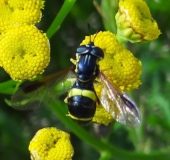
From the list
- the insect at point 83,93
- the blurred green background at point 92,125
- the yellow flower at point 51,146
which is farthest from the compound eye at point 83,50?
the blurred green background at point 92,125

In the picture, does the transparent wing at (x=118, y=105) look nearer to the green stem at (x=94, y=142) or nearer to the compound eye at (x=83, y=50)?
the compound eye at (x=83, y=50)

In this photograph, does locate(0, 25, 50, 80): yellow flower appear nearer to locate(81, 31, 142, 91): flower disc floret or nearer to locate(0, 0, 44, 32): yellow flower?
locate(0, 0, 44, 32): yellow flower

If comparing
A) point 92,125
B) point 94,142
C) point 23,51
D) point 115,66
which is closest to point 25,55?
point 23,51

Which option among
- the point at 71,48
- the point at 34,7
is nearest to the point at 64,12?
the point at 34,7

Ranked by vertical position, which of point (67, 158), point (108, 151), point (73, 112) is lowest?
point (108, 151)

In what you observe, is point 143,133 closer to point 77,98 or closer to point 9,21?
point 77,98

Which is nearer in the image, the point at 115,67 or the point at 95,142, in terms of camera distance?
the point at 115,67

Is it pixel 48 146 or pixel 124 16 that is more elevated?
pixel 124 16
